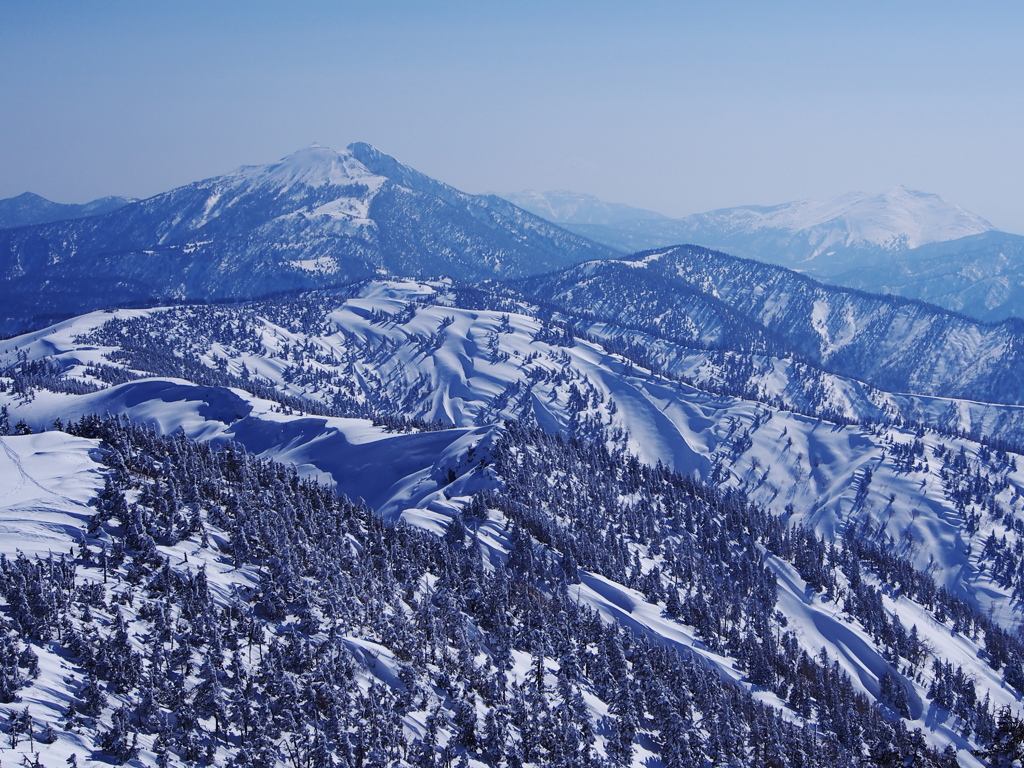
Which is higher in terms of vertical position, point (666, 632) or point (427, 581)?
point (427, 581)

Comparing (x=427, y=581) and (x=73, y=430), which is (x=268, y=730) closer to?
(x=427, y=581)

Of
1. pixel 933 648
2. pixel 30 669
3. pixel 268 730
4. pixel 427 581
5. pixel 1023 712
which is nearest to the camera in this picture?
pixel 30 669

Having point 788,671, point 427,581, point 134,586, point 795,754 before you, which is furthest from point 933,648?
point 134,586

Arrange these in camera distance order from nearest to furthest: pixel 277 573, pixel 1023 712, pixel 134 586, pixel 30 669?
pixel 30 669, pixel 134 586, pixel 277 573, pixel 1023 712

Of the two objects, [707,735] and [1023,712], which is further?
[1023,712]

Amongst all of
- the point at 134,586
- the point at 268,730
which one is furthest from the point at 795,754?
the point at 134,586

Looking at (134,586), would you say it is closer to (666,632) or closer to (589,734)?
(589,734)

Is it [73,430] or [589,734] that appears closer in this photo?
[589,734]

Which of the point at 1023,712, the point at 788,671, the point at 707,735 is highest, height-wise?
the point at 707,735

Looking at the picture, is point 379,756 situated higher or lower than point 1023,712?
higher
